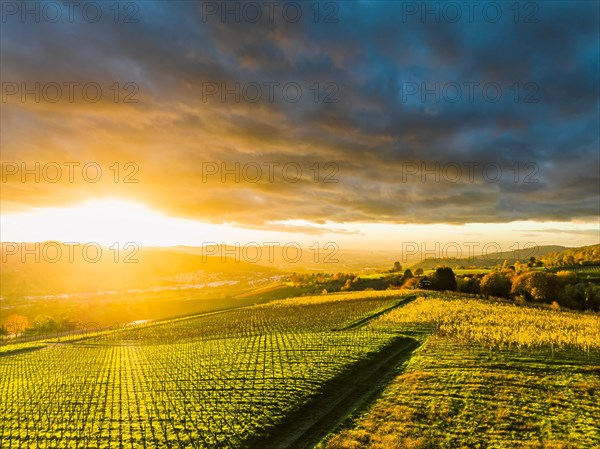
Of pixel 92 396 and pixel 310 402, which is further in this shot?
pixel 92 396

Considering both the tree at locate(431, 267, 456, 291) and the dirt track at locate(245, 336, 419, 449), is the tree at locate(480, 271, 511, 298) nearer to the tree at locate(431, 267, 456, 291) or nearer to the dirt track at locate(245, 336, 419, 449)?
the tree at locate(431, 267, 456, 291)

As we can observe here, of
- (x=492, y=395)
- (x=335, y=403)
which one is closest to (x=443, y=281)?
(x=492, y=395)

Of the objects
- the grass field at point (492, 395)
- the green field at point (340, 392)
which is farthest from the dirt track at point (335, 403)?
the grass field at point (492, 395)

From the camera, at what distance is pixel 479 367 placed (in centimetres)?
3725

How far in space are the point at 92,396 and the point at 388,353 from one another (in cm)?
3547

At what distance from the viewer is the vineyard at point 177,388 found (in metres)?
27.8

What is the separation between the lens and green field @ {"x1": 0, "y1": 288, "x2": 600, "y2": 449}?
25906 mm

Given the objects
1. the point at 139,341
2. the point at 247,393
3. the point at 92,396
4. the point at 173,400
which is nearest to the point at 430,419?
the point at 247,393

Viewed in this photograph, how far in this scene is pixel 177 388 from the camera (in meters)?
38.2

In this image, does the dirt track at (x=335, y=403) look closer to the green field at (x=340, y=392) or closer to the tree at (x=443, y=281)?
the green field at (x=340, y=392)

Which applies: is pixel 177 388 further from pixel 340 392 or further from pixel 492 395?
pixel 492 395

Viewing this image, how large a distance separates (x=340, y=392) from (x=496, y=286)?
9016 cm

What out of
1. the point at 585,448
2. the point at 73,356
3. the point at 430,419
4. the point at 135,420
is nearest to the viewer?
the point at 585,448

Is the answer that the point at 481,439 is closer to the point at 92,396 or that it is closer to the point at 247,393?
the point at 247,393
